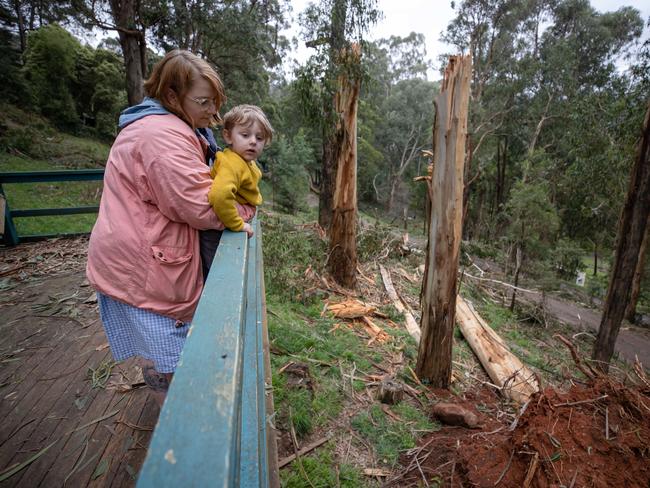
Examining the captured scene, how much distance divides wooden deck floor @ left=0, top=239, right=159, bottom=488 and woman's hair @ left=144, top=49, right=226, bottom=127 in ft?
6.76

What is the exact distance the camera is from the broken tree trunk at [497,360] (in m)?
4.31

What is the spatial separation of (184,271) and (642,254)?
1944 centimetres

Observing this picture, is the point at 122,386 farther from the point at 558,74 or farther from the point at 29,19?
the point at 29,19

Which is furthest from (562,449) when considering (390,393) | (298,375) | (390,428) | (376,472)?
(298,375)

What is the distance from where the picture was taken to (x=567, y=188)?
2128 cm

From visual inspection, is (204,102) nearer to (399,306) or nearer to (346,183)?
(346,183)

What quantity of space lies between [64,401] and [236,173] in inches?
87.2

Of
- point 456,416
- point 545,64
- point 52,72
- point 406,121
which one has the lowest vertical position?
point 456,416

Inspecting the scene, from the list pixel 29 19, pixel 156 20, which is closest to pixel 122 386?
pixel 156 20

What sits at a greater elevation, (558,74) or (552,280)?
(558,74)

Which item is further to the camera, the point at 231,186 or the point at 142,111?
the point at 231,186

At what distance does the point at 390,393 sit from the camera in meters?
3.62

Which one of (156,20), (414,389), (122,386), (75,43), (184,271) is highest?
(75,43)

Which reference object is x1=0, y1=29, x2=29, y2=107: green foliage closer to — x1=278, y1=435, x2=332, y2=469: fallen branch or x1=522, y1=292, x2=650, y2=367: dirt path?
x1=278, y1=435, x2=332, y2=469: fallen branch
